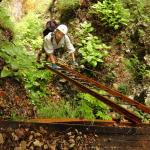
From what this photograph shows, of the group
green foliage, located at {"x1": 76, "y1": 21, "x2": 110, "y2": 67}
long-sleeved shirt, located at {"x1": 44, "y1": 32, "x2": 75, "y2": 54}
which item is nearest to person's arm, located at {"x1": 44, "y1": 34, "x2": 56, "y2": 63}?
long-sleeved shirt, located at {"x1": 44, "y1": 32, "x2": 75, "y2": 54}

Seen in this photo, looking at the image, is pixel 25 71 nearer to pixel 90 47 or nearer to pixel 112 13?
pixel 90 47

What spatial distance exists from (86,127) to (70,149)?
16.7 inches

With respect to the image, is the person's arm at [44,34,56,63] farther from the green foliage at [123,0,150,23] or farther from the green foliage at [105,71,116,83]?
the green foliage at [123,0,150,23]

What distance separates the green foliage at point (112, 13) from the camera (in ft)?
41.2

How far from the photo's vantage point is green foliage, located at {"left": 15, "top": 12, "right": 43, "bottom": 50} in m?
12.3

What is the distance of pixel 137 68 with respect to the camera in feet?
38.5

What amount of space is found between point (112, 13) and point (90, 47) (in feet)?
6.08

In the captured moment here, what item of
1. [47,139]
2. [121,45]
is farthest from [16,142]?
[121,45]

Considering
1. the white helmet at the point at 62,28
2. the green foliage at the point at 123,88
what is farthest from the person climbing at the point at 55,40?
the green foliage at the point at 123,88

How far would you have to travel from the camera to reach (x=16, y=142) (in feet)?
16.8

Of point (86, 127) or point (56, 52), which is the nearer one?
point (86, 127)

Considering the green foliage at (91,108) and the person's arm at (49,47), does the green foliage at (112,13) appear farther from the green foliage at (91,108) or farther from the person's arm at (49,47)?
the green foliage at (91,108)

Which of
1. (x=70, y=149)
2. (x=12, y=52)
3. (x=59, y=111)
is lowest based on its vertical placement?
(x=70, y=149)

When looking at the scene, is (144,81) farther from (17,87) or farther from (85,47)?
(17,87)
